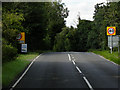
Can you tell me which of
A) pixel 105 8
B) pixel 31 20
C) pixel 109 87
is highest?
pixel 105 8

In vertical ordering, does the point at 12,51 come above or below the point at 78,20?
below


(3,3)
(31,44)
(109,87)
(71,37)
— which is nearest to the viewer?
(109,87)

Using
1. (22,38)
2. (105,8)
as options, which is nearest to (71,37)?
(105,8)

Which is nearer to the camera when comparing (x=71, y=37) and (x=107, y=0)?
(x=107, y=0)

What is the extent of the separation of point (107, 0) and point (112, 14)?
3477mm

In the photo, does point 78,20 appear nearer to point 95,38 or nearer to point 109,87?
point 95,38

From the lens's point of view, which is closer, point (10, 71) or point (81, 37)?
point (10, 71)

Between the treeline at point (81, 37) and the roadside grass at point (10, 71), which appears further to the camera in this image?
the treeline at point (81, 37)

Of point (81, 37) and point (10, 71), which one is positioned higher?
point (81, 37)

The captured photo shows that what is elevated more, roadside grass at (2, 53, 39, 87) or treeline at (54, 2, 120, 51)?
treeline at (54, 2, 120, 51)

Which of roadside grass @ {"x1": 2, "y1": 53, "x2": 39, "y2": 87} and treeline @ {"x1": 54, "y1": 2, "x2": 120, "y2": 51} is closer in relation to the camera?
roadside grass @ {"x1": 2, "y1": 53, "x2": 39, "y2": 87}

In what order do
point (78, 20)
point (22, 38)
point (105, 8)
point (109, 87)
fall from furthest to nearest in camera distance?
point (78, 20), point (105, 8), point (22, 38), point (109, 87)

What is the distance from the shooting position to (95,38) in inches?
2795

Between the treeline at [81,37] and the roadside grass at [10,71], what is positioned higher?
the treeline at [81,37]
